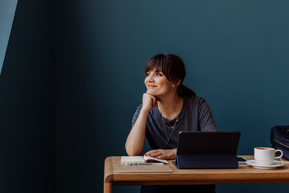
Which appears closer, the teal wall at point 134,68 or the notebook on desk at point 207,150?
the notebook on desk at point 207,150

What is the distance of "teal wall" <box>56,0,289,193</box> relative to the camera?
2.45 m

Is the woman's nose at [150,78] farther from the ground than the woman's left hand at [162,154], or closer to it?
farther from the ground

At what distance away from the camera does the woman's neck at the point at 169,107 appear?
1955mm

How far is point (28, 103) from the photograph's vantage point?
1.91 m

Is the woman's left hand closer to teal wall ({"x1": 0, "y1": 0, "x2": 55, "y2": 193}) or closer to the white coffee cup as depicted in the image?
the white coffee cup

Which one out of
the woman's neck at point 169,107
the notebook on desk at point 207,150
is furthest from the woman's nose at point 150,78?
the notebook on desk at point 207,150

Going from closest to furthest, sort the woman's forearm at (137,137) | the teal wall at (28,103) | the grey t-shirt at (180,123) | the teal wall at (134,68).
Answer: the teal wall at (28,103), the woman's forearm at (137,137), the grey t-shirt at (180,123), the teal wall at (134,68)

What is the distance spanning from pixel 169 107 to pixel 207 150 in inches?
26.5

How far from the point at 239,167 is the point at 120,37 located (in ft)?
4.91

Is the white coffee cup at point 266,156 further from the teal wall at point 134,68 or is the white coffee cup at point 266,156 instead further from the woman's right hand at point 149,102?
the teal wall at point 134,68

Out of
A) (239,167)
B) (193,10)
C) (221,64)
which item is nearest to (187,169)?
(239,167)

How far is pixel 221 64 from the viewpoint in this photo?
8.39 ft

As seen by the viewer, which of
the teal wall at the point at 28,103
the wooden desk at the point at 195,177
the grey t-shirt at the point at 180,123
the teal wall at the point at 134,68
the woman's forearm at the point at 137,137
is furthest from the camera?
the teal wall at the point at 134,68

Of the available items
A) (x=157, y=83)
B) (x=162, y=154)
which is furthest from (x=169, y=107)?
(x=162, y=154)
